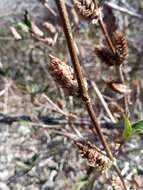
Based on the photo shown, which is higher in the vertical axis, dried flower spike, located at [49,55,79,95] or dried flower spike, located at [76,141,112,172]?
dried flower spike, located at [49,55,79,95]

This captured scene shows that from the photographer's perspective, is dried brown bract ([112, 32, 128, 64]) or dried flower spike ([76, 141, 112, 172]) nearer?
dried flower spike ([76, 141, 112, 172])

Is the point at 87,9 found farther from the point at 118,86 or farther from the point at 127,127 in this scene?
the point at 118,86

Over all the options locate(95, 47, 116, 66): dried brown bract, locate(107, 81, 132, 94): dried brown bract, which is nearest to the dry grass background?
locate(107, 81, 132, 94): dried brown bract

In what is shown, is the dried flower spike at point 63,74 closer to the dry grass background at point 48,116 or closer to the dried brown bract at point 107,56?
the dried brown bract at point 107,56

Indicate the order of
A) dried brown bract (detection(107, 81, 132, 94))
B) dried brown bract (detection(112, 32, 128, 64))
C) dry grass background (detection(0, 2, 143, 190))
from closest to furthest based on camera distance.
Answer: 1. dried brown bract (detection(112, 32, 128, 64))
2. dried brown bract (detection(107, 81, 132, 94))
3. dry grass background (detection(0, 2, 143, 190))

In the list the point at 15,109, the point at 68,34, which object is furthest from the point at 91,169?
the point at 15,109

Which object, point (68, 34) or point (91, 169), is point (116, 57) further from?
point (91, 169)

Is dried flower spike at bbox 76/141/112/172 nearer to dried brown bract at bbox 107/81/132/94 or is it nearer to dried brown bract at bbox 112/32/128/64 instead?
dried brown bract at bbox 112/32/128/64

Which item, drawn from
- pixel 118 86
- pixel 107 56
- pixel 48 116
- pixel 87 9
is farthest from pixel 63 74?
pixel 48 116
